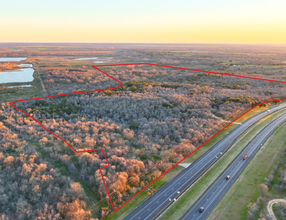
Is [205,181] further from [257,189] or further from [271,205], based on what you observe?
[271,205]

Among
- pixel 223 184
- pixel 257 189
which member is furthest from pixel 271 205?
pixel 223 184

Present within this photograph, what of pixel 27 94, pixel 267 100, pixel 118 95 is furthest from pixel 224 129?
pixel 27 94

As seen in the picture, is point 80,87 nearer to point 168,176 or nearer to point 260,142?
point 168,176

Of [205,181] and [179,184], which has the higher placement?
[205,181]

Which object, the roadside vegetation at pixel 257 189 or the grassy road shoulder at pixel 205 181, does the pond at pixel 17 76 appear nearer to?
the grassy road shoulder at pixel 205 181

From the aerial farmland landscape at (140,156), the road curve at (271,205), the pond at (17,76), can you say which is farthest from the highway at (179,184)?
the pond at (17,76)
